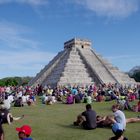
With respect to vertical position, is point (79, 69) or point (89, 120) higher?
point (79, 69)

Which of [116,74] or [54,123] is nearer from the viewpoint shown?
[54,123]

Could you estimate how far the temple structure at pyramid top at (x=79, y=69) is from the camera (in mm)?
60172

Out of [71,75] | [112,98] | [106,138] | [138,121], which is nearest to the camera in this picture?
[106,138]

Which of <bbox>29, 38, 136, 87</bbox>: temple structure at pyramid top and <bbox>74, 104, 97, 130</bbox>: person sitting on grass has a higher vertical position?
<bbox>29, 38, 136, 87</bbox>: temple structure at pyramid top

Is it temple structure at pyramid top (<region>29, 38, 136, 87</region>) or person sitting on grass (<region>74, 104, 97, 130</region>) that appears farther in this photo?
temple structure at pyramid top (<region>29, 38, 136, 87</region>)

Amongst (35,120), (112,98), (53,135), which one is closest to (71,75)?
(112,98)

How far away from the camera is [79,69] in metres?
63.9

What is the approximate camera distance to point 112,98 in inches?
1340

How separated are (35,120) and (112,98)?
637 inches

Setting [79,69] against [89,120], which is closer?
[89,120]

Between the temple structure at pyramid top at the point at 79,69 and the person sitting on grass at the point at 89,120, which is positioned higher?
the temple structure at pyramid top at the point at 79,69

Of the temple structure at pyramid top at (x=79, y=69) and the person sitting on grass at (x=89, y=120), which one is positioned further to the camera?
the temple structure at pyramid top at (x=79, y=69)

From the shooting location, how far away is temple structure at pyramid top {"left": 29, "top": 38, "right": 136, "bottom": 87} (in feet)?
197

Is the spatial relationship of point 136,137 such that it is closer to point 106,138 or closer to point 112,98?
point 106,138
